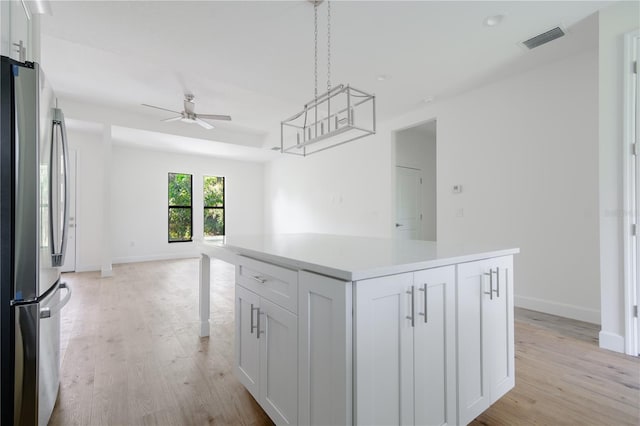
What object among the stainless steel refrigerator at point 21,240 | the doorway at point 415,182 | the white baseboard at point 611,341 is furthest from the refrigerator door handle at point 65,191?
the doorway at point 415,182

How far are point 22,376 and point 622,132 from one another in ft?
12.5

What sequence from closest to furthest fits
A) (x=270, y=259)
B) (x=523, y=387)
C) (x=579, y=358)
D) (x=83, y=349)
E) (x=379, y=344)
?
(x=379, y=344) < (x=270, y=259) < (x=523, y=387) < (x=579, y=358) < (x=83, y=349)

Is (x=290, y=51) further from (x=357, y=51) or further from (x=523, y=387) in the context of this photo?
(x=523, y=387)

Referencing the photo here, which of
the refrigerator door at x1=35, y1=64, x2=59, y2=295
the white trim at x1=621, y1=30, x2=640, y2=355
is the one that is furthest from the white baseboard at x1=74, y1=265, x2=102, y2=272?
the white trim at x1=621, y1=30, x2=640, y2=355

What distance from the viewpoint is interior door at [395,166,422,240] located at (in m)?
4.98

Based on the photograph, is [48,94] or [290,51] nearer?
[48,94]

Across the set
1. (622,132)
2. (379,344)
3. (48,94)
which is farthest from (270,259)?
(622,132)

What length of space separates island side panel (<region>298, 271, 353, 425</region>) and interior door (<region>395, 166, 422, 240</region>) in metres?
3.93

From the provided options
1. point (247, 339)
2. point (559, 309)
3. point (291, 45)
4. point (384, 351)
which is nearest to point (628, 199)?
point (559, 309)

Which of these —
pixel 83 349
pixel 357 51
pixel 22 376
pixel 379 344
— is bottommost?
pixel 83 349

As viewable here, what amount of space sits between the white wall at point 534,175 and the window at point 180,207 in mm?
5399

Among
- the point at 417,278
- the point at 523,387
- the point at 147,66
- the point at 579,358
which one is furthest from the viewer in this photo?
the point at 147,66

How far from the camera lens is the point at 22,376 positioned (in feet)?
3.83

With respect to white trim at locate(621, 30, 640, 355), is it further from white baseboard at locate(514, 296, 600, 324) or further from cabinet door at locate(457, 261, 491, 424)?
cabinet door at locate(457, 261, 491, 424)
